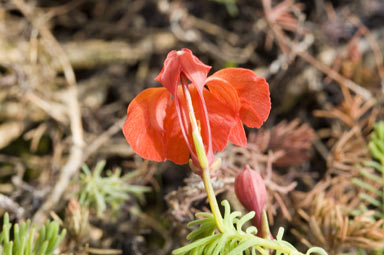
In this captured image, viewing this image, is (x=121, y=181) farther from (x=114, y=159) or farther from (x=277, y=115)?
(x=277, y=115)

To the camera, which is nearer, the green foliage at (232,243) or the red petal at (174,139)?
the green foliage at (232,243)

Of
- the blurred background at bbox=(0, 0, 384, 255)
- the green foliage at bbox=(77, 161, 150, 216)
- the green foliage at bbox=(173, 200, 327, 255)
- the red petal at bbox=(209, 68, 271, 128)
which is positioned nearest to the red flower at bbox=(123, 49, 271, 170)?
the red petal at bbox=(209, 68, 271, 128)

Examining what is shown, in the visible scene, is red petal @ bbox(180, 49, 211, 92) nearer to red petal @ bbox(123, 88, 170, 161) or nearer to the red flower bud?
red petal @ bbox(123, 88, 170, 161)

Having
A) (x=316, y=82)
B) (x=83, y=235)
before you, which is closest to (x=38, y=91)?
(x=83, y=235)

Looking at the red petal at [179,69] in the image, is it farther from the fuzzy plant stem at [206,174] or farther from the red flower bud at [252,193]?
the red flower bud at [252,193]

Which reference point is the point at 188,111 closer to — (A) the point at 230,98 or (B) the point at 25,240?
(A) the point at 230,98

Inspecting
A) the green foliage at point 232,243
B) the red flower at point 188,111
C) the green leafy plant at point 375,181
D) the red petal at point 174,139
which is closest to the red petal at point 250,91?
the red flower at point 188,111

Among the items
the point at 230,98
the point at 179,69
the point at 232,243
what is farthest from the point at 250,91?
the point at 232,243
